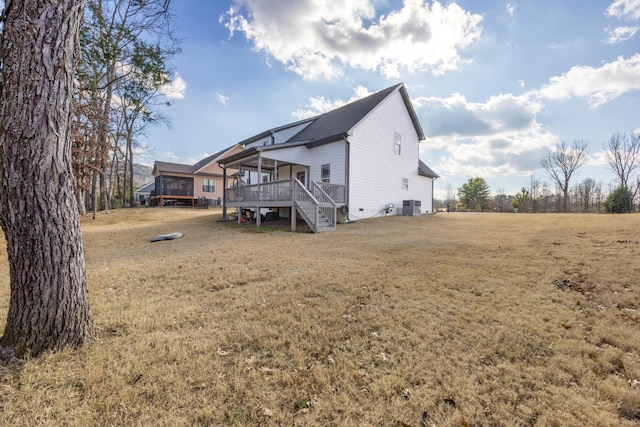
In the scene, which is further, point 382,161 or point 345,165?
point 382,161

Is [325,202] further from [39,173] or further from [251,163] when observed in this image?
[39,173]

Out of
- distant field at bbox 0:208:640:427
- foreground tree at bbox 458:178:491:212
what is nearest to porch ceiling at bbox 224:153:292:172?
distant field at bbox 0:208:640:427

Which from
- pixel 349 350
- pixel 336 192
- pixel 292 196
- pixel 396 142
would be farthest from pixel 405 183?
pixel 349 350

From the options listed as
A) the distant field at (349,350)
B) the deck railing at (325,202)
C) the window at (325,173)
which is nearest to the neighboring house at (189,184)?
the window at (325,173)

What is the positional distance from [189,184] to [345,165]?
76.8ft

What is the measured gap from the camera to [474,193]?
40.7m

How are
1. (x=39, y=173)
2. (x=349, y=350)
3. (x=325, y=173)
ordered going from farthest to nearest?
(x=325, y=173) → (x=349, y=350) → (x=39, y=173)

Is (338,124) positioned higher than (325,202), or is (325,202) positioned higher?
(338,124)

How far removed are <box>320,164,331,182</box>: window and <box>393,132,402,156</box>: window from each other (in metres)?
5.36

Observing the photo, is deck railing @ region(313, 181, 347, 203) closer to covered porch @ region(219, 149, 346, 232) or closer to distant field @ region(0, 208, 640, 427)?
covered porch @ region(219, 149, 346, 232)

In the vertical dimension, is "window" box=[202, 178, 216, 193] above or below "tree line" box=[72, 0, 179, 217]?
below

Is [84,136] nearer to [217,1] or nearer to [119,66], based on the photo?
[119,66]

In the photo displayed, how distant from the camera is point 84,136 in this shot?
14891mm

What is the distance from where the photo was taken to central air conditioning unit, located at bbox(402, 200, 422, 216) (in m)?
17.7
